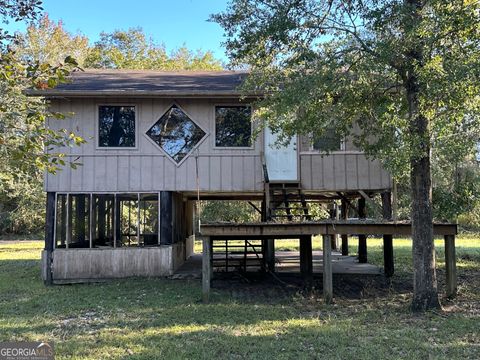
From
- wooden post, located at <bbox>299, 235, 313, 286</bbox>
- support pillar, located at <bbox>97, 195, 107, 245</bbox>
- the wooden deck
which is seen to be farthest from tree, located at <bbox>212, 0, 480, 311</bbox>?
support pillar, located at <bbox>97, 195, 107, 245</bbox>

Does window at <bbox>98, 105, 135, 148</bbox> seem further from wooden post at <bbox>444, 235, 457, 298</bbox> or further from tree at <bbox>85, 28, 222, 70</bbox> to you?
tree at <bbox>85, 28, 222, 70</bbox>

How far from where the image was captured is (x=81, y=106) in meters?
11.8

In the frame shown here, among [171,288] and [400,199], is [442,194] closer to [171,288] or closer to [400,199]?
[171,288]

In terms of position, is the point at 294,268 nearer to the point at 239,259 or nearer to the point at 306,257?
the point at 306,257

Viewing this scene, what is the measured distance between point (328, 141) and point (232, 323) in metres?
5.28

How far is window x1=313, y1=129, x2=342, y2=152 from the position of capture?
9176mm

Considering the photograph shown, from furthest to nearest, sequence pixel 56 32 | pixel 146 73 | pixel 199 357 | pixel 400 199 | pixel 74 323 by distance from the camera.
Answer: pixel 56 32, pixel 400 199, pixel 146 73, pixel 74 323, pixel 199 357

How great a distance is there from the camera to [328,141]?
1082 cm

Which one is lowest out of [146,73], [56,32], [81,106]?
[81,106]

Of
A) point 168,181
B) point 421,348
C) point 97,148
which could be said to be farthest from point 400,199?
point 421,348

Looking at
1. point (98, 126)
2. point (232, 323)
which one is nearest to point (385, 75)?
point (232, 323)

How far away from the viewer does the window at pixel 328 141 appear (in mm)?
9176

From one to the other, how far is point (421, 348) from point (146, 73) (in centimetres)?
1134

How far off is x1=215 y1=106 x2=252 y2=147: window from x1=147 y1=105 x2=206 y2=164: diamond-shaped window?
45cm
